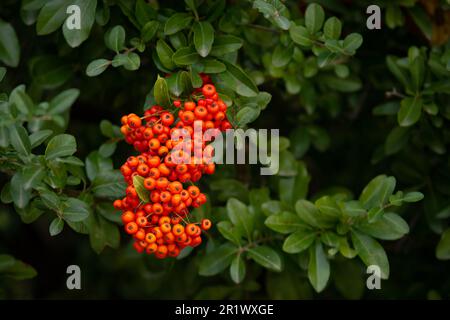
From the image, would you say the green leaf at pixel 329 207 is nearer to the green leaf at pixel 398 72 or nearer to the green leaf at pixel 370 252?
the green leaf at pixel 370 252

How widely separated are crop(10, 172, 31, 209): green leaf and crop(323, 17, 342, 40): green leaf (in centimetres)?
105

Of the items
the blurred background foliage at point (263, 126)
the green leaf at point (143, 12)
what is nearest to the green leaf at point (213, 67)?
the blurred background foliage at point (263, 126)

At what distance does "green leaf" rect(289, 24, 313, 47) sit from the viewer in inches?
81.9

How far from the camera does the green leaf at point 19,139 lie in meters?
1.70

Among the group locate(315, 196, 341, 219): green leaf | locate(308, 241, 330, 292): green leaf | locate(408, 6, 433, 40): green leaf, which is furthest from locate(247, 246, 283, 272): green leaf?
locate(408, 6, 433, 40): green leaf

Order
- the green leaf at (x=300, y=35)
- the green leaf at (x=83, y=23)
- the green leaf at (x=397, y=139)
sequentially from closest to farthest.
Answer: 1. the green leaf at (x=83, y=23)
2. the green leaf at (x=300, y=35)
3. the green leaf at (x=397, y=139)

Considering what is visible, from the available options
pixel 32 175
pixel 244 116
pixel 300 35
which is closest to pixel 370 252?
pixel 244 116

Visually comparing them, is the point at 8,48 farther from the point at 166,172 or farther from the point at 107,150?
the point at 166,172

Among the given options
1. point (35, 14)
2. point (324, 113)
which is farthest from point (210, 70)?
point (324, 113)

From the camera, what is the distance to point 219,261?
2.24m

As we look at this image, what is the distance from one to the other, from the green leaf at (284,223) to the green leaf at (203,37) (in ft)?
2.00

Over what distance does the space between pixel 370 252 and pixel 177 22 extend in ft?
3.13

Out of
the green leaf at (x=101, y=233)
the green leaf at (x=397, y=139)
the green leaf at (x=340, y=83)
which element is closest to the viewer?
the green leaf at (x=101, y=233)

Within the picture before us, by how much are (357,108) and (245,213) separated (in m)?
0.89
